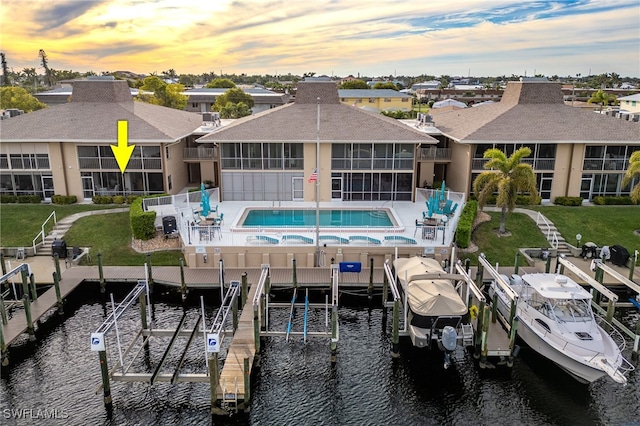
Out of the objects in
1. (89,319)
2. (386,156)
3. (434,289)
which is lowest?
(89,319)

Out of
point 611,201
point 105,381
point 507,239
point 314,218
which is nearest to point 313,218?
point 314,218

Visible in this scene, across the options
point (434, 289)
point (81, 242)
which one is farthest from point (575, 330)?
point (81, 242)

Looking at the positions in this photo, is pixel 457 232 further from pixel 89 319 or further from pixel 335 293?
pixel 89 319

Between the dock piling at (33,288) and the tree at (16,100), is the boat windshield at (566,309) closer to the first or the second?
the dock piling at (33,288)

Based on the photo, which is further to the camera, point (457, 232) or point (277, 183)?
point (277, 183)

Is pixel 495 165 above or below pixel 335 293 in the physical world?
above

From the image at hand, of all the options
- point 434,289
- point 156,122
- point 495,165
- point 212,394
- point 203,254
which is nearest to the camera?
point 212,394

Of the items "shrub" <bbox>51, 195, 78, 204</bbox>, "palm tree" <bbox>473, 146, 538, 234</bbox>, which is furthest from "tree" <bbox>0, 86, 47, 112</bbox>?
"palm tree" <bbox>473, 146, 538, 234</bbox>
